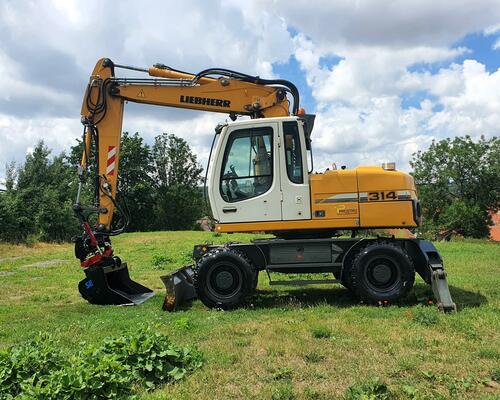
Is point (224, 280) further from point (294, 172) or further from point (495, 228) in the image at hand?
point (495, 228)

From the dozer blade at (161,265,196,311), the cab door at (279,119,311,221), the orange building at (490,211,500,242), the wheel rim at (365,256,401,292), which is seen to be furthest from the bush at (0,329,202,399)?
the orange building at (490,211,500,242)

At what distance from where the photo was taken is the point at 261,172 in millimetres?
8211

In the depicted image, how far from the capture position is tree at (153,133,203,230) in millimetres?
59219

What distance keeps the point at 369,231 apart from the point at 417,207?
43.2 inches

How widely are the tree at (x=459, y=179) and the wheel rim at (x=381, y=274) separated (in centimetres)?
4626

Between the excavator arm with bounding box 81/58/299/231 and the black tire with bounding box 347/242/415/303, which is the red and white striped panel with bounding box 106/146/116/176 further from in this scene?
the black tire with bounding box 347/242/415/303

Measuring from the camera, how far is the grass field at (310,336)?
4395mm

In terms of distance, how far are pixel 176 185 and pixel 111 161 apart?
52.2 metres

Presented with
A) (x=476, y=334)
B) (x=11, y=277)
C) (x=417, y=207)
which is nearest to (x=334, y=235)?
(x=417, y=207)

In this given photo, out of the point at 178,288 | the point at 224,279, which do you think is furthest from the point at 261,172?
the point at 178,288

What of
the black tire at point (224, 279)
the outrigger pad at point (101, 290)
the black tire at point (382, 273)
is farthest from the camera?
Answer: the outrigger pad at point (101, 290)

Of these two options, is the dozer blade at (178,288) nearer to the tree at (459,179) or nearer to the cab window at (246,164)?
the cab window at (246,164)

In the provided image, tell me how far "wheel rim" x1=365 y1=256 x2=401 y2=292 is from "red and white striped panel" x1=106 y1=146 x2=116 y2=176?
5034 millimetres

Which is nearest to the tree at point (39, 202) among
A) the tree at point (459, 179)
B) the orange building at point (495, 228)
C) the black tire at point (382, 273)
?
the black tire at point (382, 273)
